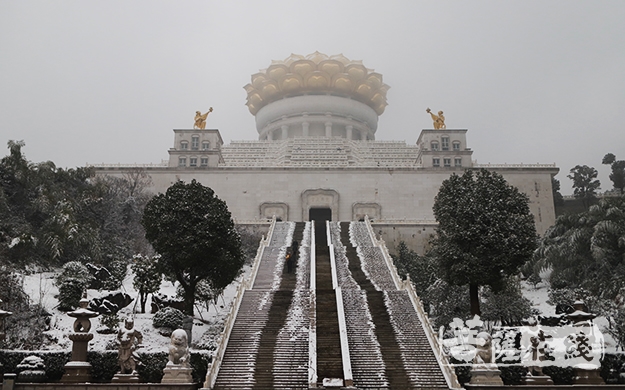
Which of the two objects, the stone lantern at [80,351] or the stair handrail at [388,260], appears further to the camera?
the stair handrail at [388,260]

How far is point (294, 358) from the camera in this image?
14789mm

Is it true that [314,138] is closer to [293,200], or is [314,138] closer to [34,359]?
[293,200]

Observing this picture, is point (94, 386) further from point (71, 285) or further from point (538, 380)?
point (538, 380)

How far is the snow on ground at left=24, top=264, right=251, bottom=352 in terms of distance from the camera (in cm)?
1711

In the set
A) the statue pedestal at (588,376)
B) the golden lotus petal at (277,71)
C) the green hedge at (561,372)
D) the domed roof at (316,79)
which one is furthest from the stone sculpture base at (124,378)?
the golden lotus petal at (277,71)

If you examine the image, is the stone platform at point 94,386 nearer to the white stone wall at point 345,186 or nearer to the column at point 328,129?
the white stone wall at point 345,186

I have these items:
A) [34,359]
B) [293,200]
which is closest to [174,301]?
[34,359]

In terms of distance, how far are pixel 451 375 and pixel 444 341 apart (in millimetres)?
2949

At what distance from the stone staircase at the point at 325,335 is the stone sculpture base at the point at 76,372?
10.5ft

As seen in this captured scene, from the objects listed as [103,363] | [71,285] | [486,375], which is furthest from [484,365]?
[71,285]

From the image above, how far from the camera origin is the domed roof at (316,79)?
5241 cm

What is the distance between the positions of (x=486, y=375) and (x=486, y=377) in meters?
0.05

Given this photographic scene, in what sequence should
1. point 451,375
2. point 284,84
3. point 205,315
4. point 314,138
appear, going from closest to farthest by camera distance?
point 451,375 → point 205,315 → point 314,138 → point 284,84

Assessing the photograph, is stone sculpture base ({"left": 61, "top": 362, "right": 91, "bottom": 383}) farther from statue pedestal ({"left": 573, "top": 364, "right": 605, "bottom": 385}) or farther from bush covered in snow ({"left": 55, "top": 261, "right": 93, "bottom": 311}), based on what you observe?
statue pedestal ({"left": 573, "top": 364, "right": 605, "bottom": 385})
